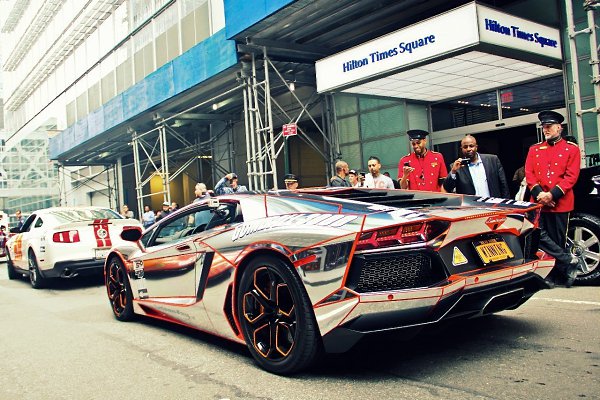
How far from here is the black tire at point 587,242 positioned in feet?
19.4

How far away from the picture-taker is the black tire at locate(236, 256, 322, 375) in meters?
3.39

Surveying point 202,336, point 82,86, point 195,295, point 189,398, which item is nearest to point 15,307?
point 202,336

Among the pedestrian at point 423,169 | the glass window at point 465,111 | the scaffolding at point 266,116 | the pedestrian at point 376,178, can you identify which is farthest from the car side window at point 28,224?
the glass window at point 465,111

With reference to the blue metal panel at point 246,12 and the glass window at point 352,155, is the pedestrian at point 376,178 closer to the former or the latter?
the blue metal panel at point 246,12

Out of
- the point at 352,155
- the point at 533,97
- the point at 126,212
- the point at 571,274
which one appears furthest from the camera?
the point at 126,212

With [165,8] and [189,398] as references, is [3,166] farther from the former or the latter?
[189,398]

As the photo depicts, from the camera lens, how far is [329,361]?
387cm

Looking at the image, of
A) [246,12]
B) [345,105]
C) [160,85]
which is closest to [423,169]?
[246,12]

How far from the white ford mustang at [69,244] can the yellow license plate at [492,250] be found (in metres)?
6.36

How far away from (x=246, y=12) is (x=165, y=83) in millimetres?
5118

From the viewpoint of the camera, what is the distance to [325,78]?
11.4 meters

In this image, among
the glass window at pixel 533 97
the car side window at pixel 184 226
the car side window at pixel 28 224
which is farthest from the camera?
the glass window at pixel 533 97

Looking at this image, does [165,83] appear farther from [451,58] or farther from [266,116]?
[451,58]
